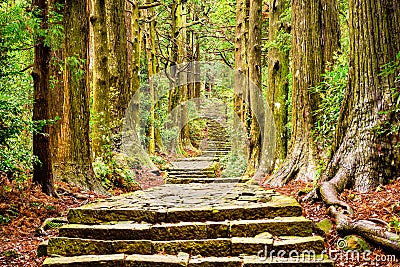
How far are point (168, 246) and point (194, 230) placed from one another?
1.38 ft

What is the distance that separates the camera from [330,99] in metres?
8.34

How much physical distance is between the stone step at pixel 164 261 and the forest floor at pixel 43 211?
46 cm

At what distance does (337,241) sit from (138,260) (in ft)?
7.81

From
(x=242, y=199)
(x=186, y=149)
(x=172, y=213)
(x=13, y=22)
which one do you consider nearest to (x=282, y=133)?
(x=242, y=199)

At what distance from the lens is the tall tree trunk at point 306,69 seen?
9.13 meters

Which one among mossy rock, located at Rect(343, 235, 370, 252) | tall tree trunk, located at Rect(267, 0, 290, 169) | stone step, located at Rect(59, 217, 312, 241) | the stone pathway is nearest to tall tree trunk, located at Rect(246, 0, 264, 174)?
tall tree trunk, located at Rect(267, 0, 290, 169)

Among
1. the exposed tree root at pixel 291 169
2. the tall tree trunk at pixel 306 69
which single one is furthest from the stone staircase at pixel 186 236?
the tall tree trunk at pixel 306 69

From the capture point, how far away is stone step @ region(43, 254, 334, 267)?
14.8 feet

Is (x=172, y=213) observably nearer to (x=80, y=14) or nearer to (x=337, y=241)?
(x=337, y=241)

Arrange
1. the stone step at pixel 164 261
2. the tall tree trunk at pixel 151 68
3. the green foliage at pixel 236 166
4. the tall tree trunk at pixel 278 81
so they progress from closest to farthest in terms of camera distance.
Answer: the stone step at pixel 164 261, the tall tree trunk at pixel 278 81, the green foliage at pixel 236 166, the tall tree trunk at pixel 151 68

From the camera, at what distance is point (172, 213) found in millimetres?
5711


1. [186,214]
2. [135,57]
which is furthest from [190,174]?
[186,214]

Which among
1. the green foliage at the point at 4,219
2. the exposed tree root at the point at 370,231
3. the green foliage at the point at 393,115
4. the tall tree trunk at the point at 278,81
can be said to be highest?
the tall tree trunk at the point at 278,81

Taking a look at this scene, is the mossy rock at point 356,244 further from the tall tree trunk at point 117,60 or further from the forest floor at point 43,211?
the tall tree trunk at point 117,60
